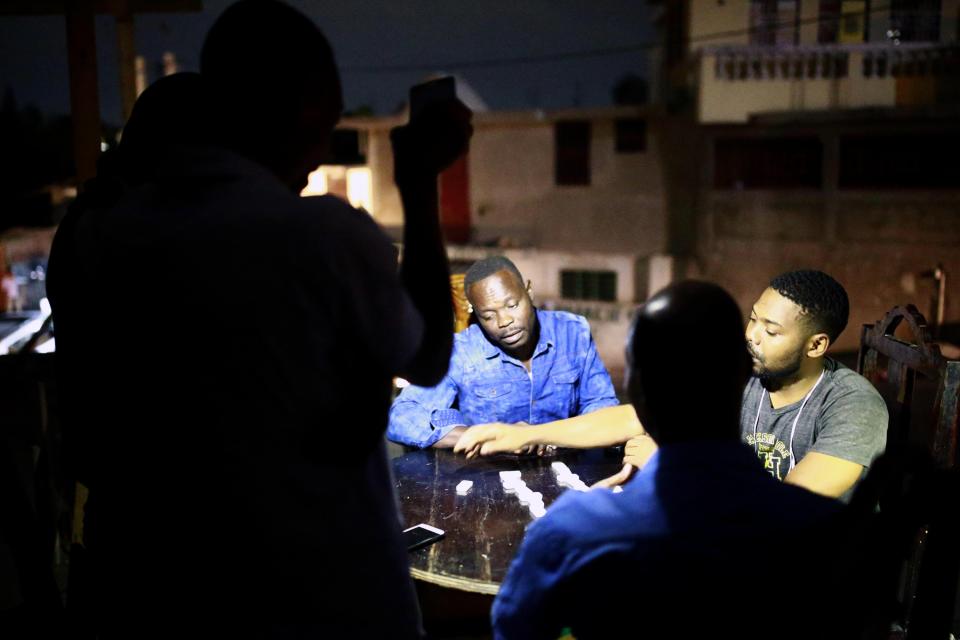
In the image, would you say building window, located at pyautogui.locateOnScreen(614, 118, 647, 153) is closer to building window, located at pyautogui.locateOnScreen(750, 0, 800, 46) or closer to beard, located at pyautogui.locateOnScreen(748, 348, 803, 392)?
building window, located at pyautogui.locateOnScreen(750, 0, 800, 46)

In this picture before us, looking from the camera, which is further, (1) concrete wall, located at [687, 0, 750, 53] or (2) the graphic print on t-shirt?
(1) concrete wall, located at [687, 0, 750, 53]

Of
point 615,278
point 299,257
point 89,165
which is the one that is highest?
point 89,165

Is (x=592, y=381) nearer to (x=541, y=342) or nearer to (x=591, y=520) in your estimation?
(x=541, y=342)

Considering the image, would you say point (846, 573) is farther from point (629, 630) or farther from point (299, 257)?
point (299, 257)

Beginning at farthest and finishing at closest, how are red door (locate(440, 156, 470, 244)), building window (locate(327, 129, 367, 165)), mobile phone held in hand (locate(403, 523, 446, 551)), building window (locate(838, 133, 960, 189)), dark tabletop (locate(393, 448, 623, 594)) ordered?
red door (locate(440, 156, 470, 244)) → building window (locate(327, 129, 367, 165)) → building window (locate(838, 133, 960, 189)) → mobile phone held in hand (locate(403, 523, 446, 551)) → dark tabletop (locate(393, 448, 623, 594))

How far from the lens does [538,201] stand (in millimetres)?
19547

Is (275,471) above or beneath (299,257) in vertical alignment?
beneath

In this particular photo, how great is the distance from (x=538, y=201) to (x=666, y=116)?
3.85 meters

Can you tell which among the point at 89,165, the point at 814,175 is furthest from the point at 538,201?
the point at 89,165

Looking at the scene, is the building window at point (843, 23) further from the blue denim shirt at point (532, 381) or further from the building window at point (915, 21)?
the blue denim shirt at point (532, 381)

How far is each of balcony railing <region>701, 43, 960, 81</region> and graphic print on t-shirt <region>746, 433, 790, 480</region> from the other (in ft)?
47.9

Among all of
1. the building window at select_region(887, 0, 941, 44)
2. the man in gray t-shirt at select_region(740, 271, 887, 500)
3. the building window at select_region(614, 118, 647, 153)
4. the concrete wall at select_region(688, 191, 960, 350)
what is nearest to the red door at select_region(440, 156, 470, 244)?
the building window at select_region(614, 118, 647, 153)

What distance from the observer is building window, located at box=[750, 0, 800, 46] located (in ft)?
51.0

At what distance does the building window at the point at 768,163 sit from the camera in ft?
53.4
